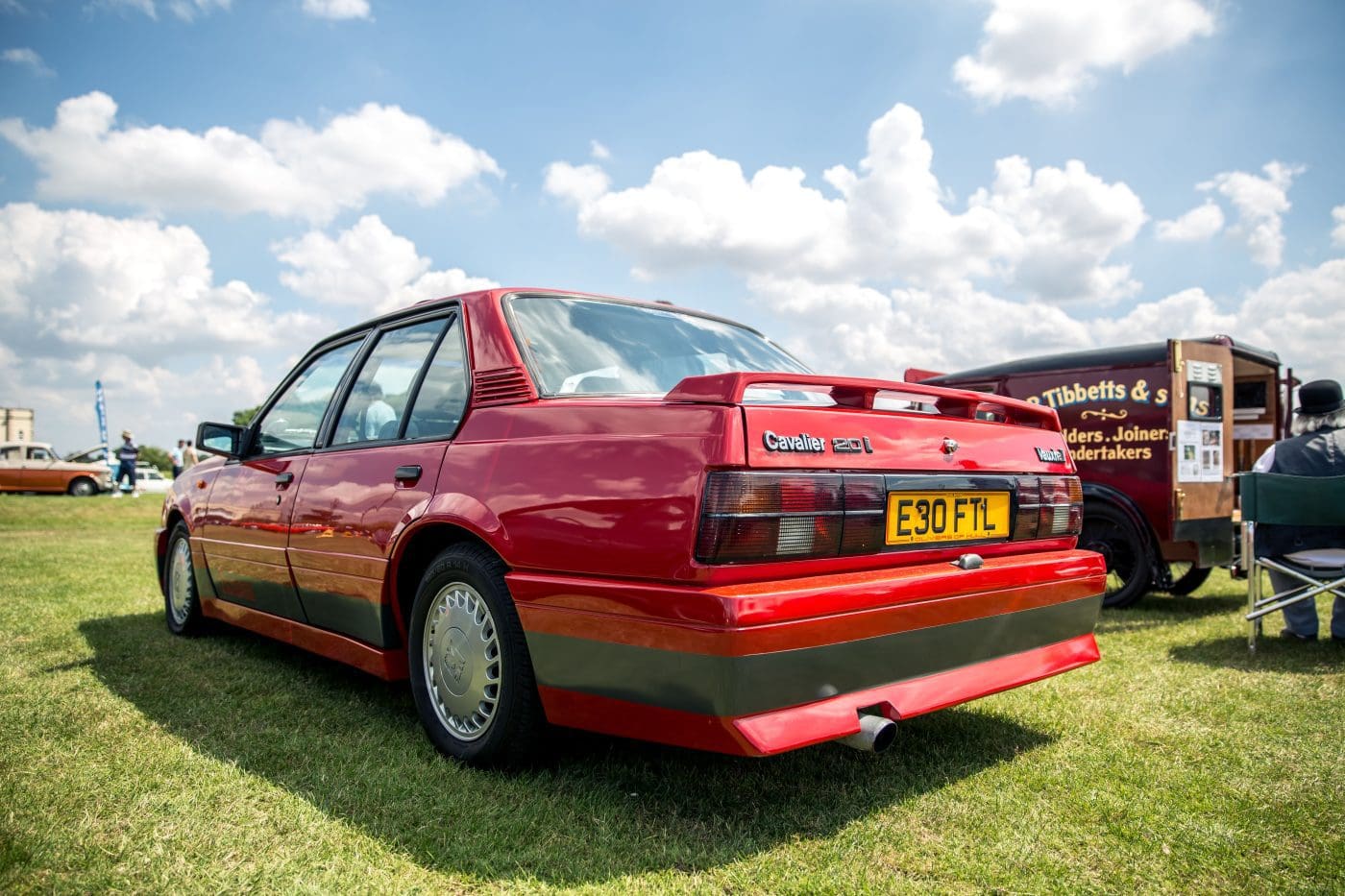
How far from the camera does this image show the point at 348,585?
320 centimetres

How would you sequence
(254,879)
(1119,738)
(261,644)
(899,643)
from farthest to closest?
(261,644) < (1119,738) < (899,643) < (254,879)

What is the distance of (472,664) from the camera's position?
106 inches

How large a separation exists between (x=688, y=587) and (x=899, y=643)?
0.65 m

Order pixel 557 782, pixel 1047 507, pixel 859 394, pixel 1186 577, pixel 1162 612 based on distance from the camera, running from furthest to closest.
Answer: pixel 1186 577 → pixel 1162 612 → pixel 1047 507 → pixel 557 782 → pixel 859 394

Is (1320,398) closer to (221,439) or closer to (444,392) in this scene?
(444,392)

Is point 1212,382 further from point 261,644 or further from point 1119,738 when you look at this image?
point 261,644

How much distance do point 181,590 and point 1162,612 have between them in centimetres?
646

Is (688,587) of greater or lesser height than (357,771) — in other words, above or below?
above

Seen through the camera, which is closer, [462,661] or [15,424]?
[462,661]

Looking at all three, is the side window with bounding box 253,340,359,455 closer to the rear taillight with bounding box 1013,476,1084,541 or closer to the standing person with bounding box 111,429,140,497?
the rear taillight with bounding box 1013,476,1084,541

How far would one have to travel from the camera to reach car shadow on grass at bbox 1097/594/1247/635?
18.8 ft

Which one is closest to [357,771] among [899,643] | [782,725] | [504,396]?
[504,396]

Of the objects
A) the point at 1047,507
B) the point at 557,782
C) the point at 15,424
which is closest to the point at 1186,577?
the point at 1047,507

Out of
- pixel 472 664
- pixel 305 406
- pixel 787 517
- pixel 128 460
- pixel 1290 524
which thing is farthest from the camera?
pixel 128 460
